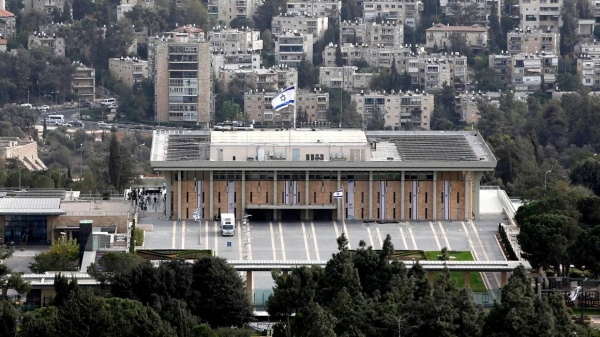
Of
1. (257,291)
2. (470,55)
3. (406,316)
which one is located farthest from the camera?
(470,55)

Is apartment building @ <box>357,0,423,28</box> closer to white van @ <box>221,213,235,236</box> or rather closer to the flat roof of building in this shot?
the flat roof of building

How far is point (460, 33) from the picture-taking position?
447ft

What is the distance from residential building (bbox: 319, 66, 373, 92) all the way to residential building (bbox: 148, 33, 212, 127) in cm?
937

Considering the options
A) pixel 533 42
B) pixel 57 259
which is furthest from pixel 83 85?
pixel 57 259

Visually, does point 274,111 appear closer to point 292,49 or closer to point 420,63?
point 420,63

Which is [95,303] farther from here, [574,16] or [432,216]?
[574,16]

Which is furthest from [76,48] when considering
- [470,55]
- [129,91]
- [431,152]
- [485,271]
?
[485,271]

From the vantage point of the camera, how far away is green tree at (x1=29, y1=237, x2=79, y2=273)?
66562 mm

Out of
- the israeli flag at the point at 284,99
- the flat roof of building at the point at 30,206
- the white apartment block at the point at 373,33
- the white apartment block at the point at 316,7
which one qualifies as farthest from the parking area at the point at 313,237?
the white apartment block at the point at 316,7

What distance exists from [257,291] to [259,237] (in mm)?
4965

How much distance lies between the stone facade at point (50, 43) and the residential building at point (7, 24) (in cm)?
209

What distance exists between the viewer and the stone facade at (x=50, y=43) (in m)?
133

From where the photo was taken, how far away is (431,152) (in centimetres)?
7362

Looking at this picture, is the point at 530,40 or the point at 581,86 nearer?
the point at 581,86
